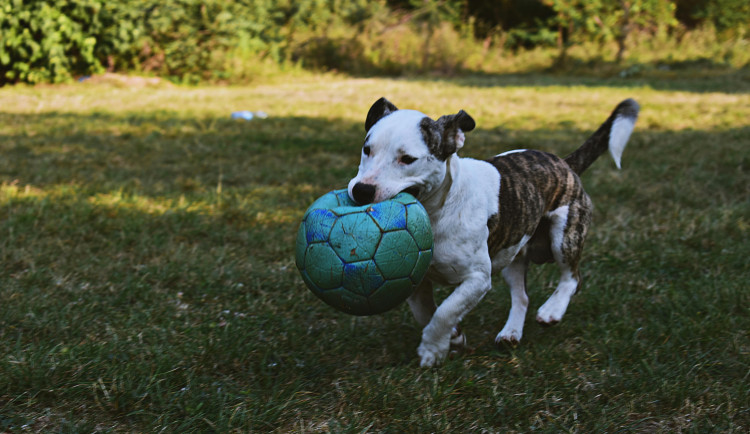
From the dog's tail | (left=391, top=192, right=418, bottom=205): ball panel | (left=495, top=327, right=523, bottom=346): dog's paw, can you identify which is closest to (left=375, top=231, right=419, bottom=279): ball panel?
Result: (left=391, top=192, right=418, bottom=205): ball panel

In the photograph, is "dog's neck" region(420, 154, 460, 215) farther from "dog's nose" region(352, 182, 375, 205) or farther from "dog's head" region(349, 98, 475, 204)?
"dog's nose" region(352, 182, 375, 205)

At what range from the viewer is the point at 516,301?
11.1ft

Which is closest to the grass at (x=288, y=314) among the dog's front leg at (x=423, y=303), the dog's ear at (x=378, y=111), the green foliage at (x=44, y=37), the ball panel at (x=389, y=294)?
the dog's front leg at (x=423, y=303)

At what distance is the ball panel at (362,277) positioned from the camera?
7.96 feet

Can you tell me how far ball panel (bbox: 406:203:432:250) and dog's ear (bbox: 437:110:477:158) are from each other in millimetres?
361

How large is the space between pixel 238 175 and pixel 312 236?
13.0 ft

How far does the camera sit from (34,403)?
2453mm

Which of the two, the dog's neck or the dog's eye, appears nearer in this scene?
the dog's eye

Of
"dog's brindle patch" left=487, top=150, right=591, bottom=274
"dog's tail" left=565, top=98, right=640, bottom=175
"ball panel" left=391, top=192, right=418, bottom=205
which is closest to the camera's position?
"ball panel" left=391, top=192, right=418, bottom=205

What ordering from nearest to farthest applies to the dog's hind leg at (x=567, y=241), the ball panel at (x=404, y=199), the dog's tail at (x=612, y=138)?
the ball panel at (x=404, y=199)
the dog's hind leg at (x=567, y=241)
the dog's tail at (x=612, y=138)

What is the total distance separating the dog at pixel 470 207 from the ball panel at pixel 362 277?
0.32 m

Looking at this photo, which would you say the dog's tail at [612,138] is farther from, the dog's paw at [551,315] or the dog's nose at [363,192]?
the dog's nose at [363,192]

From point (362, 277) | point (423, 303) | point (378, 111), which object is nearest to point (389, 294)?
point (362, 277)

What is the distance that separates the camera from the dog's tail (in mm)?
3715
